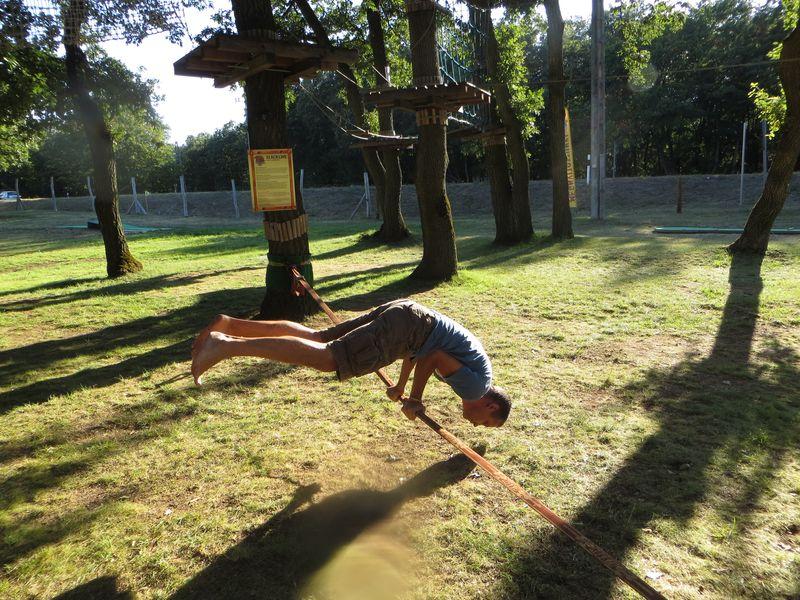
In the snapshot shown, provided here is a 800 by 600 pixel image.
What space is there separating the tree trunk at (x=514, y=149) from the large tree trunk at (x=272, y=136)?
22.8ft

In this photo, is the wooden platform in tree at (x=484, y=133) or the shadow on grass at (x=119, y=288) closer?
the shadow on grass at (x=119, y=288)

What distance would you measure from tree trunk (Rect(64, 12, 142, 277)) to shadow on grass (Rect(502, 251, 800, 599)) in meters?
10.2

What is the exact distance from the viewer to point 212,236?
70.8 ft

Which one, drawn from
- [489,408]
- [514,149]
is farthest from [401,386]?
[514,149]

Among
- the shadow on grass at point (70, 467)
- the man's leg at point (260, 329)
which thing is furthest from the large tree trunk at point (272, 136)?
the man's leg at point (260, 329)

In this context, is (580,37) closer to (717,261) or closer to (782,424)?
(717,261)

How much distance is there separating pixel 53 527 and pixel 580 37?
43988mm

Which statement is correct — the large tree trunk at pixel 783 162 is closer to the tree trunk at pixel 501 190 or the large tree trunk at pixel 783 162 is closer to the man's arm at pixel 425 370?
the tree trunk at pixel 501 190

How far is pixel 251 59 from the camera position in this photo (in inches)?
255

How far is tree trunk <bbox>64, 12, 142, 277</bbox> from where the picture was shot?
10320 mm

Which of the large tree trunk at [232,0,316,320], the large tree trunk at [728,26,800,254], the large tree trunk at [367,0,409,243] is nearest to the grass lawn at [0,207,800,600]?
the large tree trunk at [232,0,316,320]

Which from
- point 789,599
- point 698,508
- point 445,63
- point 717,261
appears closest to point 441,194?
point 445,63

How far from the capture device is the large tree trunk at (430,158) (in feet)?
30.3

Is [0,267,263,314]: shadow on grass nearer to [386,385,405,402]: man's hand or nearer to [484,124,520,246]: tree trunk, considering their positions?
[484,124,520,246]: tree trunk
